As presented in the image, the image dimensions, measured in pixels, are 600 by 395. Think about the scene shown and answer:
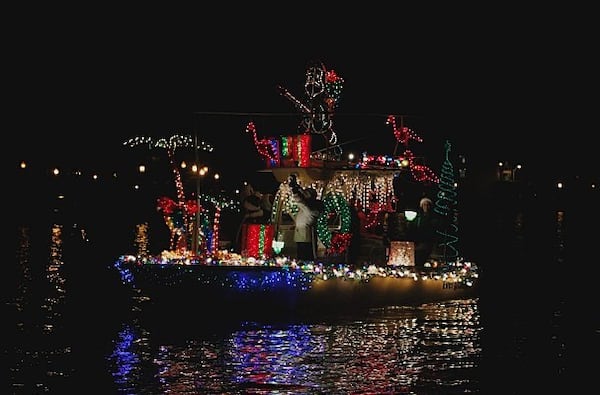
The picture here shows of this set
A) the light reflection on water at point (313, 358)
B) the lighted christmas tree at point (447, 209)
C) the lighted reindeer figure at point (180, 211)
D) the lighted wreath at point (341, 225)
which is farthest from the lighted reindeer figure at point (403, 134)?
the lighted reindeer figure at point (180, 211)

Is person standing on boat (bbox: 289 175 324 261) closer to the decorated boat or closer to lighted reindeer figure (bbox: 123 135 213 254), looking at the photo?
the decorated boat

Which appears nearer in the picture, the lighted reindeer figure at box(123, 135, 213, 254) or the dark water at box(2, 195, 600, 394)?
the dark water at box(2, 195, 600, 394)

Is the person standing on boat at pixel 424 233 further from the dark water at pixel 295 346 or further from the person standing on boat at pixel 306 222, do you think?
the person standing on boat at pixel 306 222

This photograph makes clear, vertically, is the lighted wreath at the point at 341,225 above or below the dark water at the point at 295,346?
above

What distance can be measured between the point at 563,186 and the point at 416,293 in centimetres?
12723

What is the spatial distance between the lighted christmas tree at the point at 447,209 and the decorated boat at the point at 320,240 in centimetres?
2

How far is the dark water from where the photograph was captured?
11.6 m

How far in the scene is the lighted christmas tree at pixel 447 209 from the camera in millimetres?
18125

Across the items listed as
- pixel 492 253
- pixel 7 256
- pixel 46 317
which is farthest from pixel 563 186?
pixel 46 317

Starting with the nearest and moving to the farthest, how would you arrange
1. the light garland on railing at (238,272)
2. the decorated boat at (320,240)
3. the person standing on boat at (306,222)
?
the light garland on railing at (238,272)
the decorated boat at (320,240)
the person standing on boat at (306,222)

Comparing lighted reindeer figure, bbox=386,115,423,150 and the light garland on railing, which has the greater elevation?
lighted reindeer figure, bbox=386,115,423,150

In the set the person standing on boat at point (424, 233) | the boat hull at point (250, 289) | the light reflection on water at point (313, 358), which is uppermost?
the person standing on boat at point (424, 233)

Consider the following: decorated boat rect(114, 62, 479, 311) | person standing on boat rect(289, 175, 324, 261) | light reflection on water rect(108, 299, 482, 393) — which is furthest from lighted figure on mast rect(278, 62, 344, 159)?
light reflection on water rect(108, 299, 482, 393)

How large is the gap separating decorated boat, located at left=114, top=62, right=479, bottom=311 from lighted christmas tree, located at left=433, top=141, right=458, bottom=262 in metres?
0.02
